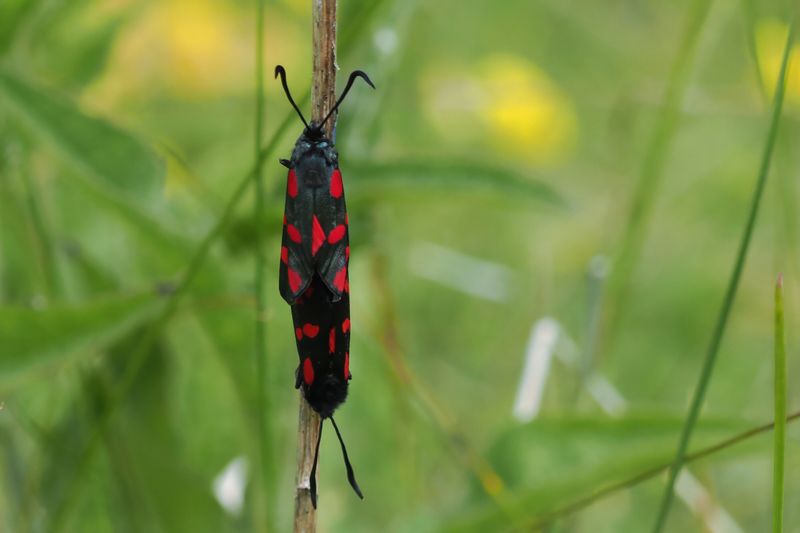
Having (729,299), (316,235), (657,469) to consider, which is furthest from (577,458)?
(316,235)

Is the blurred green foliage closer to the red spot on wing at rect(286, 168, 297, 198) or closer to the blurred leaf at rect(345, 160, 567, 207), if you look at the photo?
the blurred leaf at rect(345, 160, 567, 207)

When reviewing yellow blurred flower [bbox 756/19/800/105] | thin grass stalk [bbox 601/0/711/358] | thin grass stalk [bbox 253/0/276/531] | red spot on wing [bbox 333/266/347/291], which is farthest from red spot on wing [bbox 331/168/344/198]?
yellow blurred flower [bbox 756/19/800/105]

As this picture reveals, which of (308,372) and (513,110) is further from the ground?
(513,110)

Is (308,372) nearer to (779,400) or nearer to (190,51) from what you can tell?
(779,400)

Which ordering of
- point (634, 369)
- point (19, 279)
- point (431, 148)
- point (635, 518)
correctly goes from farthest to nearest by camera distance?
point (431, 148) < point (634, 369) < point (635, 518) < point (19, 279)

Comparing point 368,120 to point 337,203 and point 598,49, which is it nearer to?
point 337,203

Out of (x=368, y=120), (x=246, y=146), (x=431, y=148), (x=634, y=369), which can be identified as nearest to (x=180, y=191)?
(x=246, y=146)

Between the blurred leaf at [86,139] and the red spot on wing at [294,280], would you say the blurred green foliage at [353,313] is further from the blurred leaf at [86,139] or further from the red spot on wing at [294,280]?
the red spot on wing at [294,280]

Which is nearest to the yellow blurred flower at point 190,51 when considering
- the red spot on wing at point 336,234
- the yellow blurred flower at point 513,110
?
the yellow blurred flower at point 513,110
